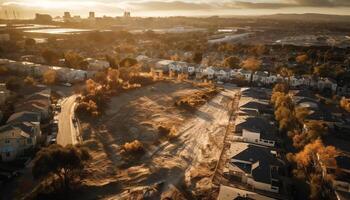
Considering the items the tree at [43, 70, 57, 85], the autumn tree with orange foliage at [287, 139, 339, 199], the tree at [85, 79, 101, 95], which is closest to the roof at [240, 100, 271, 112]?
the autumn tree with orange foliage at [287, 139, 339, 199]

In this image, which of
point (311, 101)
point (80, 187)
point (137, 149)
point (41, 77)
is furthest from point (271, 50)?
point (80, 187)

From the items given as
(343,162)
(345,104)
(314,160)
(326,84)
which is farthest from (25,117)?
(326,84)

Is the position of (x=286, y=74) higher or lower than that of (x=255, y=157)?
higher

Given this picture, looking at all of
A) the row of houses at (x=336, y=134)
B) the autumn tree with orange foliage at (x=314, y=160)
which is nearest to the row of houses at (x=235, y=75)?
the row of houses at (x=336, y=134)

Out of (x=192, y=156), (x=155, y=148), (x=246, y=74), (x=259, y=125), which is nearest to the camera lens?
(x=192, y=156)

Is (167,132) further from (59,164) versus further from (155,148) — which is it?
(59,164)

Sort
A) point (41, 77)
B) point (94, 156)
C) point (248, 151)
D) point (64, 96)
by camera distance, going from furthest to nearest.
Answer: point (41, 77)
point (64, 96)
point (94, 156)
point (248, 151)

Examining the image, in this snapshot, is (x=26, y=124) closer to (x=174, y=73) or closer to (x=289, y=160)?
(x=289, y=160)
